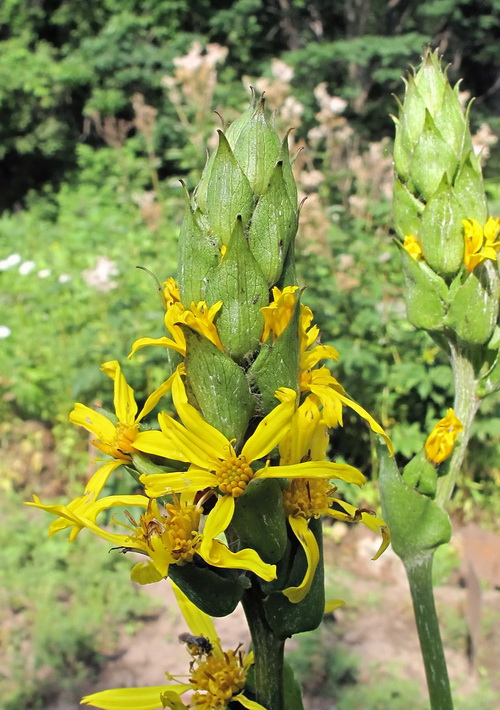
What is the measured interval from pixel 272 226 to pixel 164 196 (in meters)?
7.02

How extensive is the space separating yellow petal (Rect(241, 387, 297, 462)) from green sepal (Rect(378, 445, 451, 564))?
1.60 feet

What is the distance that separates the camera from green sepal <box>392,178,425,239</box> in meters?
1.26

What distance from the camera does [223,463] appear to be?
0.69 m

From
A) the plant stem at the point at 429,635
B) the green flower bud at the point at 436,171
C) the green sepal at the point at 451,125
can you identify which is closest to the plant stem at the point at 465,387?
the green flower bud at the point at 436,171

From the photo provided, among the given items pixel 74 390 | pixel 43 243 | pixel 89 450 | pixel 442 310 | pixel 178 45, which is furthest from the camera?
pixel 178 45

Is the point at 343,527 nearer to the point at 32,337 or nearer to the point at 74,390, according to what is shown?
the point at 74,390

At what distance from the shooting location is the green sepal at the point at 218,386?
0.67 meters

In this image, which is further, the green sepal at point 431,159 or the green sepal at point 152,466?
the green sepal at point 431,159

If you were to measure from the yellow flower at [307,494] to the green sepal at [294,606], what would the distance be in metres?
0.01

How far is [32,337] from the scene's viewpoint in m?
5.50

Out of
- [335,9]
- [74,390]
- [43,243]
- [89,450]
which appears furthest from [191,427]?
→ [335,9]

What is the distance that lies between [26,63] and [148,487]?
15298 mm

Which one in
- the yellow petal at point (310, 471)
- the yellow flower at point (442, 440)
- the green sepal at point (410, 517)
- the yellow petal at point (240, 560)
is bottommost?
the green sepal at point (410, 517)

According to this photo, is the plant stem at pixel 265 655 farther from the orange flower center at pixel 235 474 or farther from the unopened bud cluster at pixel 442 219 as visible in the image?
the unopened bud cluster at pixel 442 219
